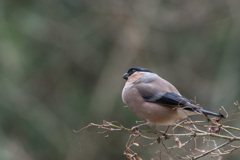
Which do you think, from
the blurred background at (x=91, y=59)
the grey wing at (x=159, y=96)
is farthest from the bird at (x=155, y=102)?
the blurred background at (x=91, y=59)

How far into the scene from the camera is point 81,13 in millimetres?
5457

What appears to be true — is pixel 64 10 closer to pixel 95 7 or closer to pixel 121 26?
pixel 95 7

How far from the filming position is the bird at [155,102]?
7.60ft

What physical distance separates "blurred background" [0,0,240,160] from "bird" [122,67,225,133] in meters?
2.06

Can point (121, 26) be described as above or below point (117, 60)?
above

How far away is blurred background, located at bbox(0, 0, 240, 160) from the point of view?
15.8ft

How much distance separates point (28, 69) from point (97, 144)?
1.85 metres

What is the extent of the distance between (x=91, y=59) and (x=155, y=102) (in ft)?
10.5

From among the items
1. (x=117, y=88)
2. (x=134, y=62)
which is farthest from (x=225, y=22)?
(x=117, y=88)

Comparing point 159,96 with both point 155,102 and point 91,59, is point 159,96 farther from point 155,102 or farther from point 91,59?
point 91,59

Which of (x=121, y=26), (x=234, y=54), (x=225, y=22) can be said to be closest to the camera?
(x=234, y=54)

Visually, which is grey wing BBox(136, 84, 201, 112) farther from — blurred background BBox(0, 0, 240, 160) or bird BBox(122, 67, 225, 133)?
blurred background BBox(0, 0, 240, 160)

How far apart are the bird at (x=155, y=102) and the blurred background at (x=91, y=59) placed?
2.06 m

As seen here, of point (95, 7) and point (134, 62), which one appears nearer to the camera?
point (134, 62)
